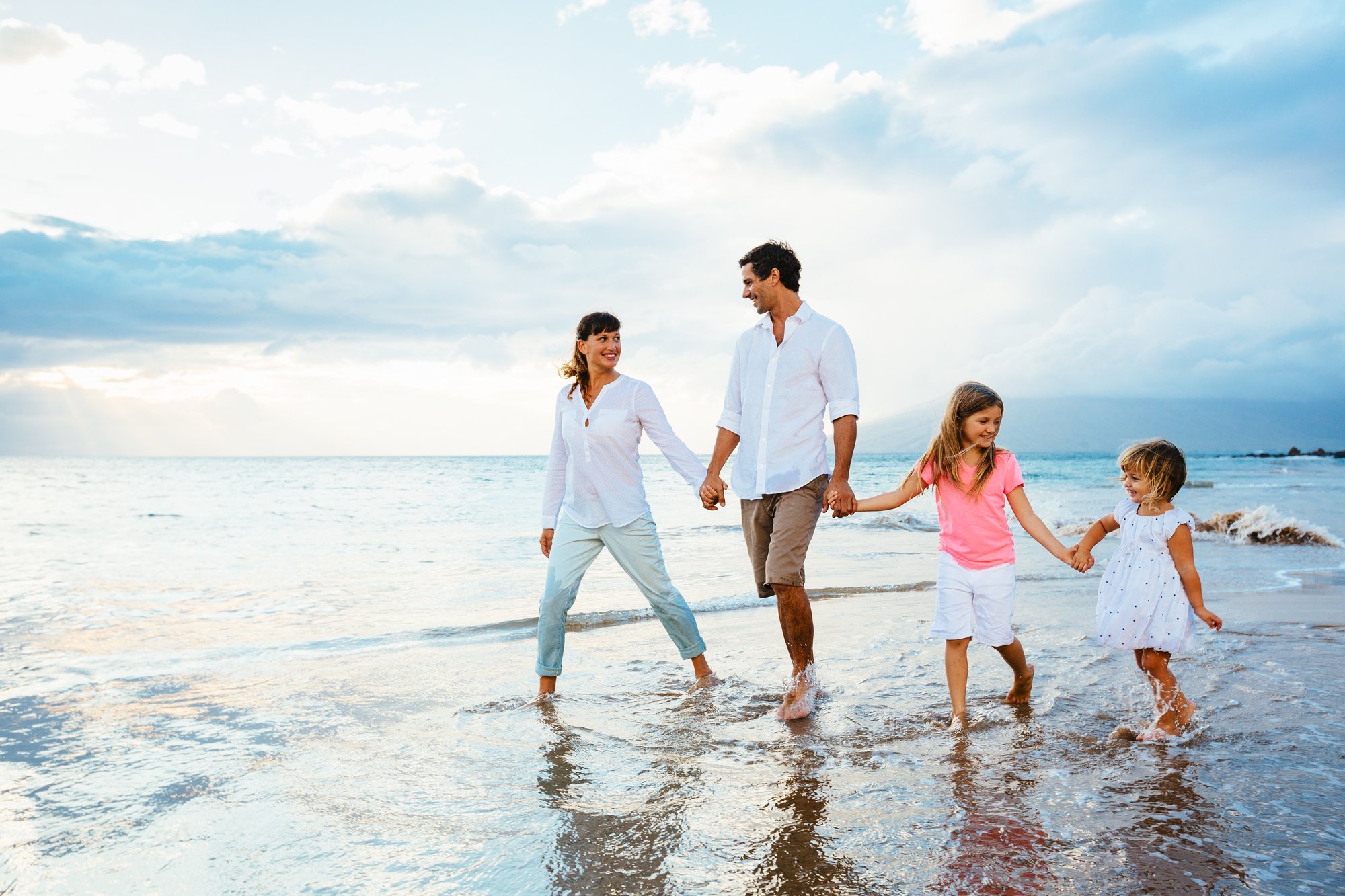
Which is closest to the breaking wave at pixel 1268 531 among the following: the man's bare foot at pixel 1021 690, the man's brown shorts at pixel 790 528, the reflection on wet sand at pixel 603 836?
the man's bare foot at pixel 1021 690

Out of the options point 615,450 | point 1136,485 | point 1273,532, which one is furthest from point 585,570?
point 1273,532

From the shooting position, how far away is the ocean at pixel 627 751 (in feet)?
9.21

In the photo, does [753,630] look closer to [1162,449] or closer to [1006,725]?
[1006,725]

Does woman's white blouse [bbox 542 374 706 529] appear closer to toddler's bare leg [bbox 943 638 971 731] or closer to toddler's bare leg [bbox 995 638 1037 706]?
toddler's bare leg [bbox 943 638 971 731]

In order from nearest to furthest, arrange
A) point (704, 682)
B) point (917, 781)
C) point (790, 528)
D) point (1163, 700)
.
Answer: point (917, 781)
point (1163, 700)
point (790, 528)
point (704, 682)

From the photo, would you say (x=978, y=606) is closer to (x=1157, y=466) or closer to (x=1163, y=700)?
(x=1163, y=700)

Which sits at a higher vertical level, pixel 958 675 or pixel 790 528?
pixel 790 528

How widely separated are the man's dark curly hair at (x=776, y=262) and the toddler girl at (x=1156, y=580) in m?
1.99

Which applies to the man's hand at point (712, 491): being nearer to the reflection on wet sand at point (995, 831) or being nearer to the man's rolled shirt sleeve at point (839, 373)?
the man's rolled shirt sleeve at point (839, 373)

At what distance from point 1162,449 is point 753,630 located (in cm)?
376

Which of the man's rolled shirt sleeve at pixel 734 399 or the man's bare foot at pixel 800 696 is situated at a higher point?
the man's rolled shirt sleeve at pixel 734 399

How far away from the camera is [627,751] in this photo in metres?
4.03

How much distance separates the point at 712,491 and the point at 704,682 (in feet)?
4.34

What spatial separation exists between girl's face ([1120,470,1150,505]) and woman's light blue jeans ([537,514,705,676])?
8.34 feet
